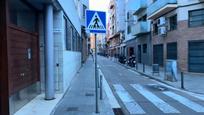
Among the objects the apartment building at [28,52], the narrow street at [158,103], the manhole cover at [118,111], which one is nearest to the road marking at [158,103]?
the narrow street at [158,103]

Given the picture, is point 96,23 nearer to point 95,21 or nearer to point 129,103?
point 95,21

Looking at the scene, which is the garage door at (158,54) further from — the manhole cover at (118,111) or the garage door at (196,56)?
the manhole cover at (118,111)

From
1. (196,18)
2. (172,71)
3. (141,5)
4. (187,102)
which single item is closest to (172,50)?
(196,18)

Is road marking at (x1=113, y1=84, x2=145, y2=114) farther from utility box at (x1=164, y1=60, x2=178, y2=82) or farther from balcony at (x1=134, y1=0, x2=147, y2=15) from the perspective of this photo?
balcony at (x1=134, y1=0, x2=147, y2=15)

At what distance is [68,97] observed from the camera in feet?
41.2

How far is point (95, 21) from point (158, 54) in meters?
24.3

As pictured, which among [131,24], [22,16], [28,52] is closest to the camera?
[22,16]

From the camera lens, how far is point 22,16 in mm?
10531

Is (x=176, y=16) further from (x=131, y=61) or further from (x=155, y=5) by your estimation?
(x=131, y=61)

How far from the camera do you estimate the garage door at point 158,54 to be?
3222 cm

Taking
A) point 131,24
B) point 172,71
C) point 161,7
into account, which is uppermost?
point 131,24

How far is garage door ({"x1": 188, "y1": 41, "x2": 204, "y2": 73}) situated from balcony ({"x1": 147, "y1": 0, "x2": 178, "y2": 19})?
3855 mm

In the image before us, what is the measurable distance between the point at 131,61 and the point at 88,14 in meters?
27.1

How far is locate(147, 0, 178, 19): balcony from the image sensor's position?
1034 inches
